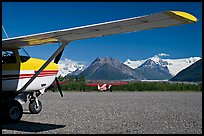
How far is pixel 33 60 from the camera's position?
9.47 meters

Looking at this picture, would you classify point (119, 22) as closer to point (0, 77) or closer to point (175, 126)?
point (175, 126)

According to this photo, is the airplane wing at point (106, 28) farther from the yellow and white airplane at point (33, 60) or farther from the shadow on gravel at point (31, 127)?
the shadow on gravel at point (31, 127)

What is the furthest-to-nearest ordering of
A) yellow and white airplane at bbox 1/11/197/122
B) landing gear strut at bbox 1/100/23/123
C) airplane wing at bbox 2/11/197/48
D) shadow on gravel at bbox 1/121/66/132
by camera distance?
1. landing gear strut at bbox 1/100/23/123
2. shadow on gravel at bbox 1/121/66/132
3. yellow and white airplane at bbox 1/11/197/122
4. airplane wing at bbox 2/11/197/48

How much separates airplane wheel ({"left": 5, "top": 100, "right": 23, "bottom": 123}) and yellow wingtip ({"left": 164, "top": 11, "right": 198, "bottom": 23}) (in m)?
4.70

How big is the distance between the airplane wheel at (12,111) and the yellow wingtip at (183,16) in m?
4.70

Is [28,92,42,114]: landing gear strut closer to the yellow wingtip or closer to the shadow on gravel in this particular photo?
the shadow on gravel

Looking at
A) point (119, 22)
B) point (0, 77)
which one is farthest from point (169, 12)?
point (0, 77)

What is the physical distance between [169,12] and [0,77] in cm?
458

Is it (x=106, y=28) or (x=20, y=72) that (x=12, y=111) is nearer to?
(x=20, y=72)

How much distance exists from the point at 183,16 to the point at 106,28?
84.1 inches

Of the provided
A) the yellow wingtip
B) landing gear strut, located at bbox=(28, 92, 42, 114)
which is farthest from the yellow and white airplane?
the yellow wingtip

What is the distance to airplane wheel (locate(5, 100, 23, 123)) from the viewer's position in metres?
8.08

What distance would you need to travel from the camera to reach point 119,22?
671cm

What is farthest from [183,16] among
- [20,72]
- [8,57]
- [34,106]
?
[34,106]
